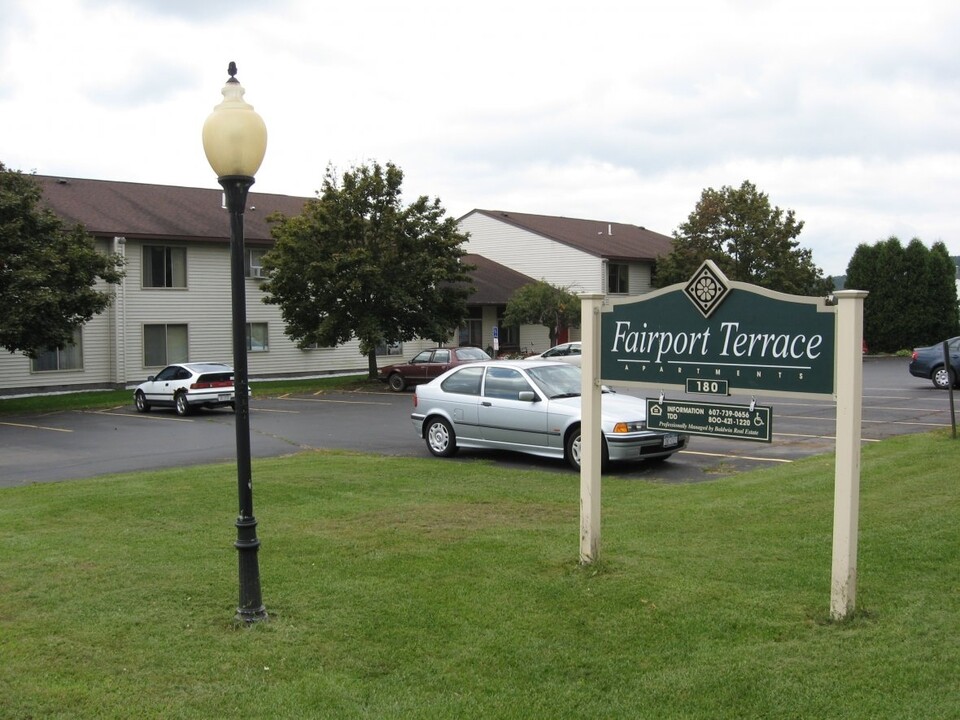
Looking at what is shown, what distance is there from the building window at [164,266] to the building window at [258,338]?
3.31 metres

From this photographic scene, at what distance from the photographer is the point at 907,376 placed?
1337 inches

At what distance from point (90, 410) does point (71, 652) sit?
23.1m

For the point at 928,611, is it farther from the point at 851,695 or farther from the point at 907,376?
the point at 907,376

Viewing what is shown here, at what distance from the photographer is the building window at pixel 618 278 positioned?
4784cm

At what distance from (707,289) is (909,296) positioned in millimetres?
47362

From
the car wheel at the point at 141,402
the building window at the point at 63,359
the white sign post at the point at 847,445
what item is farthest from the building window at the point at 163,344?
the white sign post at the point at 847,445

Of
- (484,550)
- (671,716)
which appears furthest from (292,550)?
(671,716)

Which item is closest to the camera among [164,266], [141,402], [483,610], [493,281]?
[483,610]


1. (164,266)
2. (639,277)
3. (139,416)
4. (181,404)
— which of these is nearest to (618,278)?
(639,277)

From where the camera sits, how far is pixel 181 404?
24.8 m

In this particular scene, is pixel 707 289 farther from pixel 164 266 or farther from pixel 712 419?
pixel 164 266

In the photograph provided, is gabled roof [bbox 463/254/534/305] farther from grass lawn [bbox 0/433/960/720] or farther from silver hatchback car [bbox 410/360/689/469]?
grass lawn [bbox 0/433/960/720]

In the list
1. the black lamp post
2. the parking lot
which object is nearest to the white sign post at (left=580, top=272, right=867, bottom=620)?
the black lamp post

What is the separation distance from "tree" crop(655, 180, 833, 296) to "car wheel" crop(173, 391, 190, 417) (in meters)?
26.6
